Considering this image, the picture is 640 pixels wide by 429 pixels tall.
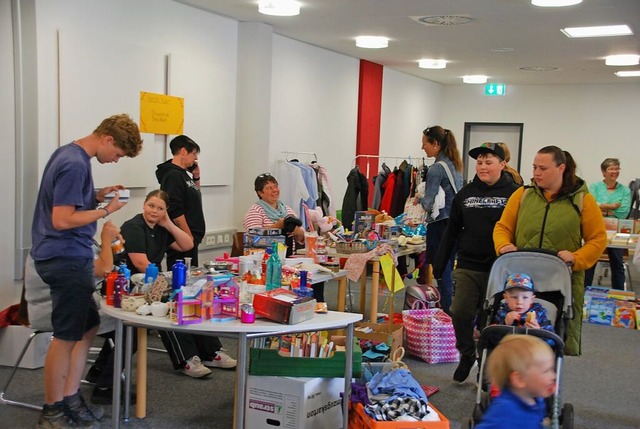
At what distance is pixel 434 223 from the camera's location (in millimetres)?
5883

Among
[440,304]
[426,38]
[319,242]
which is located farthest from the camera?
[426,38]

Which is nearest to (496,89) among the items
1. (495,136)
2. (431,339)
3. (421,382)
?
(495,136)

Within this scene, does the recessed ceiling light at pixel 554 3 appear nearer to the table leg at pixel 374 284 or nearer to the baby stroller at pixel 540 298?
the table leg at pixel 374 284

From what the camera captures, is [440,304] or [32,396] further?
[440,304]

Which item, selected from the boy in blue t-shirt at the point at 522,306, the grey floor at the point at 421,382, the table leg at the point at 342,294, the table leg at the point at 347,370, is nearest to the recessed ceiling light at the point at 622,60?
the grey floor at the point at 421,382

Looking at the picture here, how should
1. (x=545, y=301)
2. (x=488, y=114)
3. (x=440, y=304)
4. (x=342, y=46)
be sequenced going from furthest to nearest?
(x=488, y=114)
(x=342, y=46)
(x=440, y=304)
(x=545, y=301)

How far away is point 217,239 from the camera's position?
6.91m

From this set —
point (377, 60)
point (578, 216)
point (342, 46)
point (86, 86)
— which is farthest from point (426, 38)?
point (578, 216)

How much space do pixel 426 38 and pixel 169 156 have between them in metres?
3.10

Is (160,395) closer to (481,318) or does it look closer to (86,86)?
(481,318)

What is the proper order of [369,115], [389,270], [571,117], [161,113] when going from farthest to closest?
[571,117] → [369,115] → [161,113] → [389,270]

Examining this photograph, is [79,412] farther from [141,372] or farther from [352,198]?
[352,198]

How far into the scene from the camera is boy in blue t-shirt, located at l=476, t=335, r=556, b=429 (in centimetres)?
224

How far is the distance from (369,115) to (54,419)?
6.94 m
